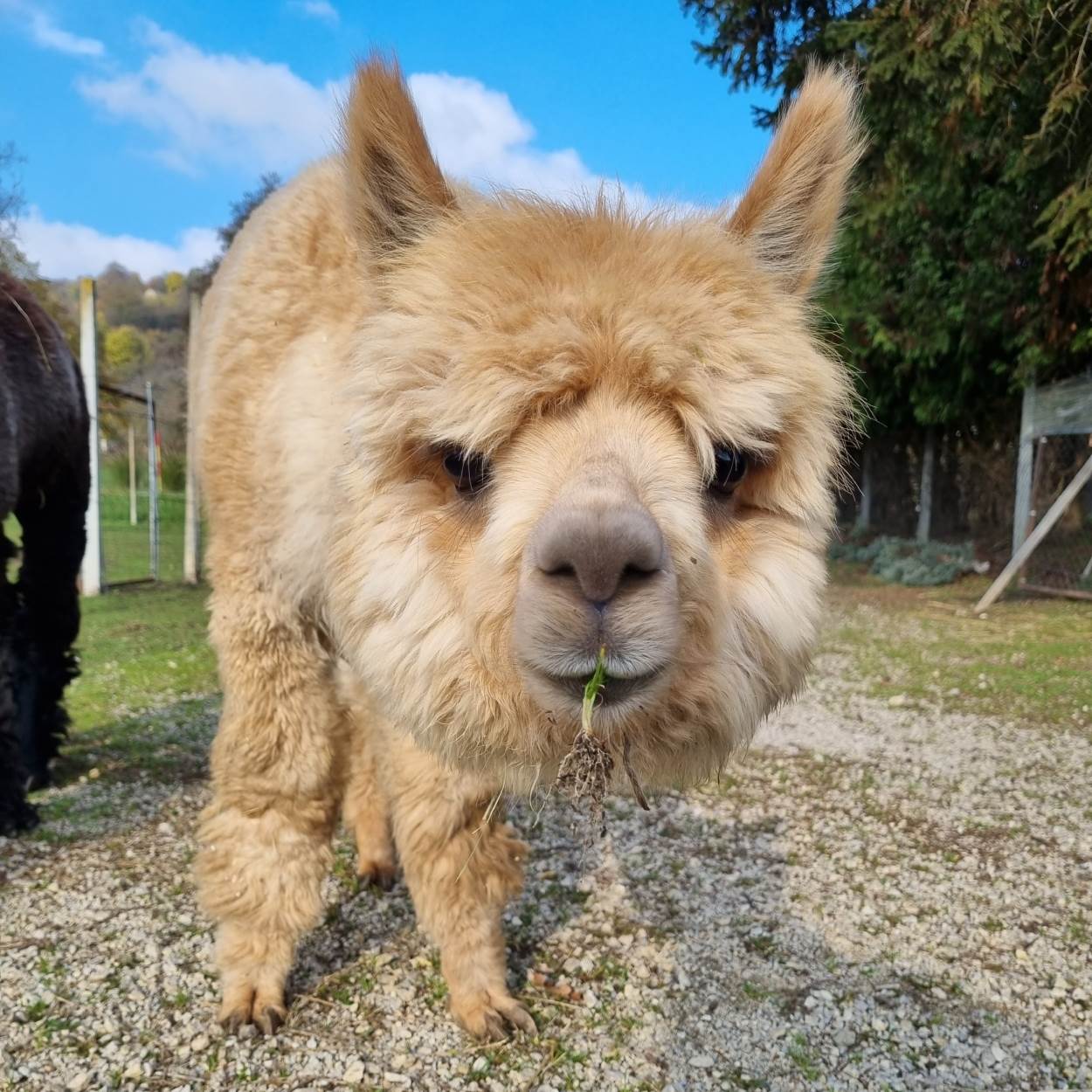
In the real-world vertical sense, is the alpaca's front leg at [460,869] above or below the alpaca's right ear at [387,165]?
below

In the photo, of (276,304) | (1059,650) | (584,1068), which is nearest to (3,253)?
(276,304)

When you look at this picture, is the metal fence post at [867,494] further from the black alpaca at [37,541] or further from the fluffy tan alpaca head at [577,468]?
the fluffy tan alpaca head at [577,468]

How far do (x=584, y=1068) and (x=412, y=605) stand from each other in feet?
6.13

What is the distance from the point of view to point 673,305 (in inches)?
63.6

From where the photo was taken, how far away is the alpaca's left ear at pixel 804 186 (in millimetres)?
1940

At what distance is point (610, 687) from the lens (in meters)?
1.47

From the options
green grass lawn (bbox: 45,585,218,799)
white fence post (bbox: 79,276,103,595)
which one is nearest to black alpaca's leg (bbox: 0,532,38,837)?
green grass lawn (bbox: 45,585,218,799)

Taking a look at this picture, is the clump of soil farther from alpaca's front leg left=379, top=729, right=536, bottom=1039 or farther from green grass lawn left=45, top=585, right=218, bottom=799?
green grass lawn left=45, top=585, right=218, bottom=799

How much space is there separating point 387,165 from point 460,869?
6.68ft

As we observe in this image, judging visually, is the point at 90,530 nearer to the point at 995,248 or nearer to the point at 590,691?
the point at 590,691

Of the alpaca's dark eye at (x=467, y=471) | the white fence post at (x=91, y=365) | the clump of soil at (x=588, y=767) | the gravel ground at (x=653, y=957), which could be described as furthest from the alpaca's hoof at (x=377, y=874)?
the white fence post at (x=91, y=365)

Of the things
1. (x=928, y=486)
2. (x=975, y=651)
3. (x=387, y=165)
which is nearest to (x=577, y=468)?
(x=387, y=165)

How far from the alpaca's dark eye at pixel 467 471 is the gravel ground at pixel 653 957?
199cm

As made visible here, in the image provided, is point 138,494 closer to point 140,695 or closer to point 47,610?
point 140,695
